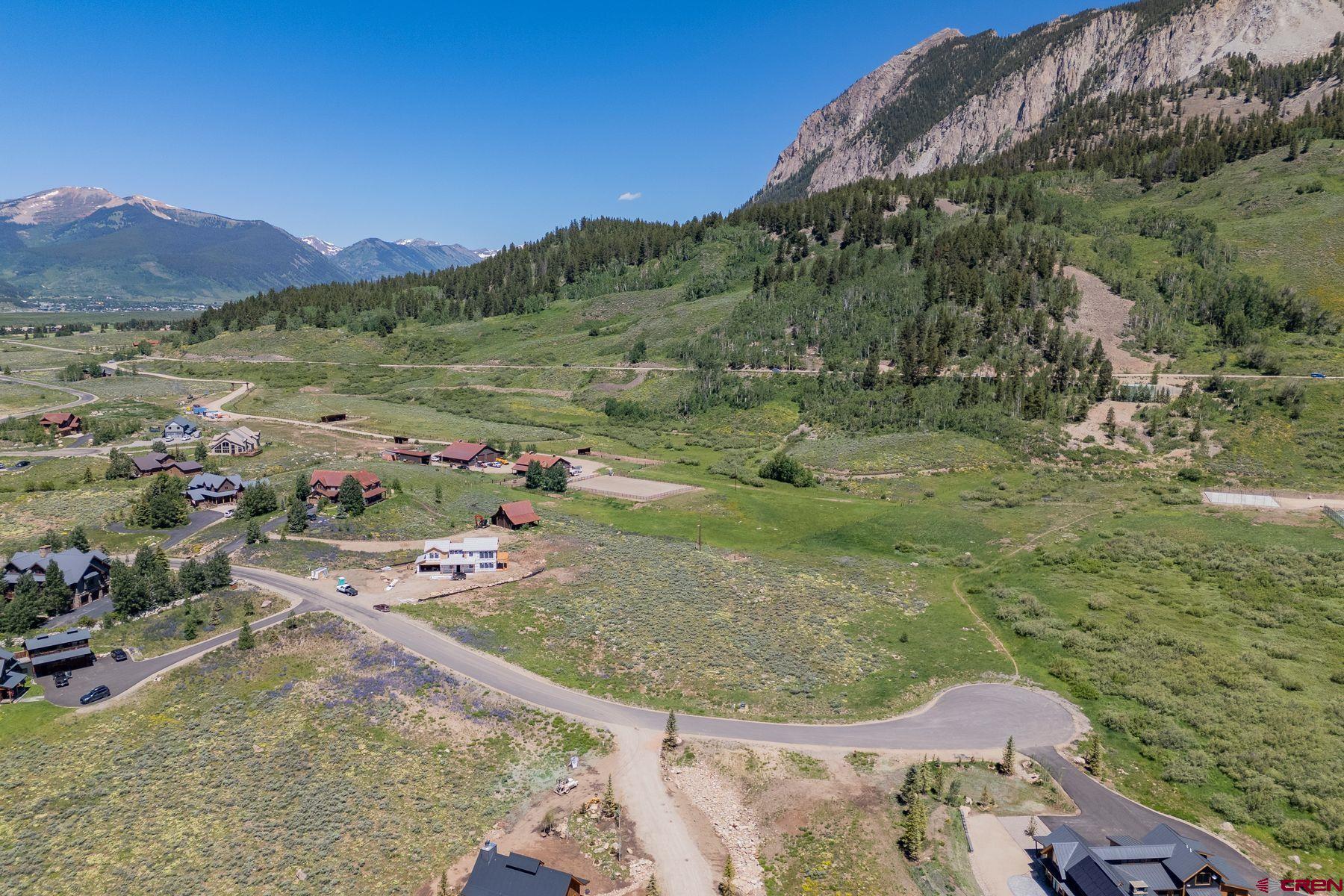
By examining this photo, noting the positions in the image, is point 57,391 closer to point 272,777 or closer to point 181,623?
point 181,623

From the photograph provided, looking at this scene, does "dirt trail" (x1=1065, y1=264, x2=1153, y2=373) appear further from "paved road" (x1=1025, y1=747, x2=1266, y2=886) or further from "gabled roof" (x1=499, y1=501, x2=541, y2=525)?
"gabled roof" (x1=499, y1=501, x2=541, y2=525)

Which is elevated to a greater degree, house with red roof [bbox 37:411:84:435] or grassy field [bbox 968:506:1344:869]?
house with red roof [bbox 37:411:84:435]

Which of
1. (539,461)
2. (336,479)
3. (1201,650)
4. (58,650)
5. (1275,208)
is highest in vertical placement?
(1275,208)

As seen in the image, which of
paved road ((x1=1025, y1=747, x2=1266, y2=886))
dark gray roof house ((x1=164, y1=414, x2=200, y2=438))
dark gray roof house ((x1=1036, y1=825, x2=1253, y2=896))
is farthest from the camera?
dark gray roof house ((x1=164, y1=414, x2=200, y2=438))

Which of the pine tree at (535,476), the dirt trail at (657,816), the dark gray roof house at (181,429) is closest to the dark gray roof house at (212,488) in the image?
the pine tree at (535,476)

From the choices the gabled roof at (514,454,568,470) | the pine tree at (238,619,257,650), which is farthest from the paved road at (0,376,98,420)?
the pine tree at (238,619,257,650)

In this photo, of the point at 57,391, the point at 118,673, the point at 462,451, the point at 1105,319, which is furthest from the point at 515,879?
the point at 57,391
